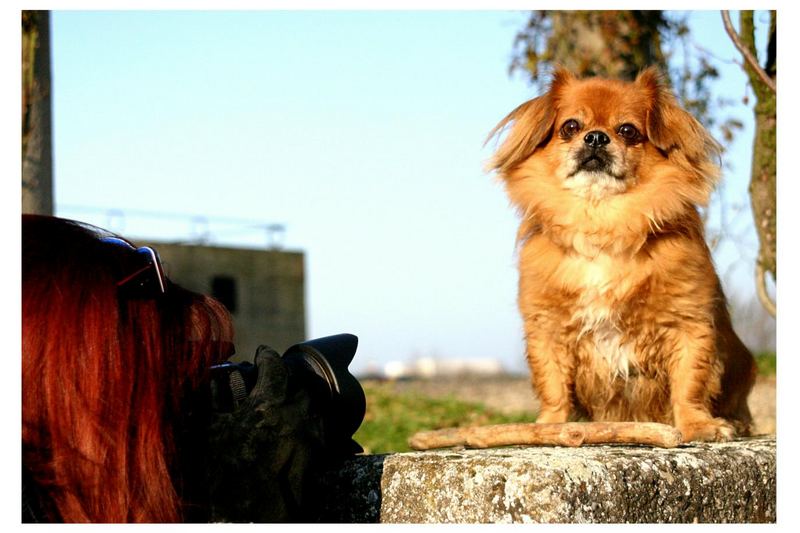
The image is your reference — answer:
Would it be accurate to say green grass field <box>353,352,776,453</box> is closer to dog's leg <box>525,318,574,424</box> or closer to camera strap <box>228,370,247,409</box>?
dog's leg <box>525,318,574,424</box>

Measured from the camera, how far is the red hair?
164 centimetres

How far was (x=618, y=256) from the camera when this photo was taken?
119 inches

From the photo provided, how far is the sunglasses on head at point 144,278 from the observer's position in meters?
1.71

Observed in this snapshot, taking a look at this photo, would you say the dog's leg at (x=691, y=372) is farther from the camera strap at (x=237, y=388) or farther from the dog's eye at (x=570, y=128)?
the camera strap at (x=237, y=388)

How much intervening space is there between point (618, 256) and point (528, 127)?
62 centimetres

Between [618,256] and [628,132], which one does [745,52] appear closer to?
[628,132]

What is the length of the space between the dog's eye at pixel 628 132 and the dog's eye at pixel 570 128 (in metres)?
0.15

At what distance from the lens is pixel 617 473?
2.14 m

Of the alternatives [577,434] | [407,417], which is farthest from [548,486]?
[407,417]

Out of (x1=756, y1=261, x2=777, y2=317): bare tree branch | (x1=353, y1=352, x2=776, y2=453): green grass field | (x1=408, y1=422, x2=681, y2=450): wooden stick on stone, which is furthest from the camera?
(x1=353, y1=352, x2=776, y2=453): green grass field

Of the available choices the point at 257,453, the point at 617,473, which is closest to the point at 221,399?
the point at 257,453

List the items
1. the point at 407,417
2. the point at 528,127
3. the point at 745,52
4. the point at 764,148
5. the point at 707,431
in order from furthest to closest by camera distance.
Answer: the point at 407,417 → the point at 764,148 → the point at 745,52 → the point at 528,127 → the point at 707,431

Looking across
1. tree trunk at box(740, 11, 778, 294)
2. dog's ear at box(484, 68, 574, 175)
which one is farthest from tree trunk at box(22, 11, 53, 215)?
tree trunk at box(740, 11, 778, 294)

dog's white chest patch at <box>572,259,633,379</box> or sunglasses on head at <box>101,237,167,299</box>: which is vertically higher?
sunglasses on head at <box>101,237,167,299</box>
